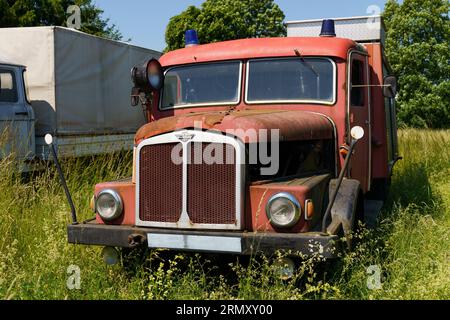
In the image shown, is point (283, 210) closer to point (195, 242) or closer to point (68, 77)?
point (195, 242)

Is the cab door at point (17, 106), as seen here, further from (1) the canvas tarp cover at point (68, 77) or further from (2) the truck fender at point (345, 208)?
(2) the truck fender at point (345, 208)

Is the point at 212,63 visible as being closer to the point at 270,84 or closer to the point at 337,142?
the point at 270,84

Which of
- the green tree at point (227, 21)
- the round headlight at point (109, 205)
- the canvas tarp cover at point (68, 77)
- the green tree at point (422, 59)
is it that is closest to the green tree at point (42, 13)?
the green tree at point (227, 21)

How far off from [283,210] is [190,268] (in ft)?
2.77

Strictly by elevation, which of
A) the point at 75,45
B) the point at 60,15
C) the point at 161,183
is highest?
the point at 60,15

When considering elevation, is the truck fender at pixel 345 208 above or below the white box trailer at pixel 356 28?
below

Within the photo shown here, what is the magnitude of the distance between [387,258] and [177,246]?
6.23 feet

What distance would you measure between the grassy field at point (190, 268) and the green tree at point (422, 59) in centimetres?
2567

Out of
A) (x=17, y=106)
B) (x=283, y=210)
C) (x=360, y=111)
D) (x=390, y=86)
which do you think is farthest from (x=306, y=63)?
(x=17, y=106)

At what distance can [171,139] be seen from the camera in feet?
12.3

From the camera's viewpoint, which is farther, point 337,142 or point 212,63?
point 212,63

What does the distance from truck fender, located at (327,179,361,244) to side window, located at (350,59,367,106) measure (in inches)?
43.6

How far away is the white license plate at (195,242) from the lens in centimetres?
354
